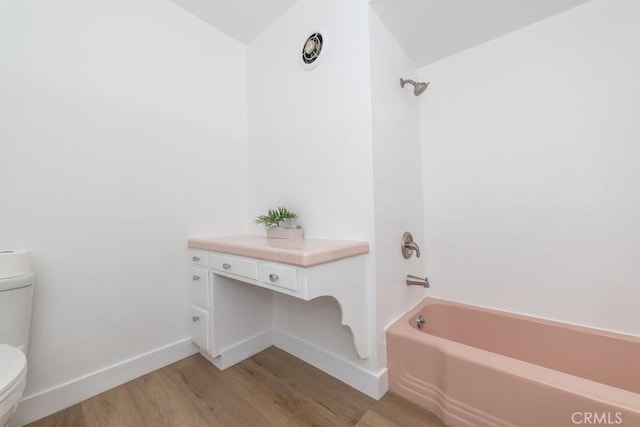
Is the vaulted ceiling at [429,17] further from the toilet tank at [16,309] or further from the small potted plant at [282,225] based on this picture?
Result: the toilet tank at [16,309]

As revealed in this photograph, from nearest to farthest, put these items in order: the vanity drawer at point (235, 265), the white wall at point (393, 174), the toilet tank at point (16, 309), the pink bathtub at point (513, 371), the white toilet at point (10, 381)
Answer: the white toilet at point (10, 381) → the pink bathtub at point (513, 371) → the toilet tank at point (16, 309) → the vanity drawer at point (235, 265) → the white wall at point (393, 174)

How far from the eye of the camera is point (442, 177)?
175 cm

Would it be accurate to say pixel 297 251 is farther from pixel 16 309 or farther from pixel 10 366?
pixel 16 309

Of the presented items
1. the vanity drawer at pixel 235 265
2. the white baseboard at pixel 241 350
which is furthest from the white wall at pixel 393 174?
the white baseboard at pixel 241 350

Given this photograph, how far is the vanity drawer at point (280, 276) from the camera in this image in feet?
3.29

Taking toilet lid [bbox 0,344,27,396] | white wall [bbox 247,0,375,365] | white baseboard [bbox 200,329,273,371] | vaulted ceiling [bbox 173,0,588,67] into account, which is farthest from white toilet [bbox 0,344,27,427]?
vaulted ceiling [bbox 173,0,588,67]

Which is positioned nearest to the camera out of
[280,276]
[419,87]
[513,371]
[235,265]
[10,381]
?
[10,381]

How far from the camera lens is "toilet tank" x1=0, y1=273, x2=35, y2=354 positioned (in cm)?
93

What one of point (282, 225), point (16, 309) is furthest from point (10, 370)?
point (282, 225)

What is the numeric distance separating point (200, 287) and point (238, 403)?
0.67 m

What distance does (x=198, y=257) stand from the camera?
5.02 feet

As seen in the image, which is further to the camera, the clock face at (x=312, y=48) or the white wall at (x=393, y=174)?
the clock face at (x=312, y=48)

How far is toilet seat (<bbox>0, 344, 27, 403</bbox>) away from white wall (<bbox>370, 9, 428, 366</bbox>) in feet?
4.31

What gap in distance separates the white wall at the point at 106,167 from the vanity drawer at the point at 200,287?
6cm
